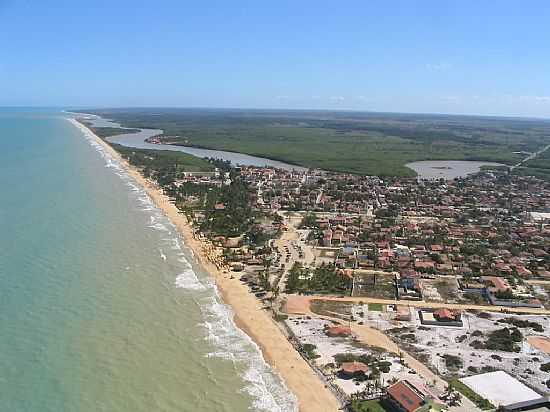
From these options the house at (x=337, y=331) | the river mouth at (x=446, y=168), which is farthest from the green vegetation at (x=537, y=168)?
the house at (x=337, y=331)

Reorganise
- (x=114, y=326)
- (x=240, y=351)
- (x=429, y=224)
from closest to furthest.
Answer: (x=240, y=351) < (x=114, y=326) < (x=429, y=224)

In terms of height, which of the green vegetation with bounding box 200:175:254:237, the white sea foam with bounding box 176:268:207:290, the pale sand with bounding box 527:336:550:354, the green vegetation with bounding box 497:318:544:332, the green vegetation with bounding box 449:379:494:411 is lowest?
the green vegetation with bounding box 449:379:494:411

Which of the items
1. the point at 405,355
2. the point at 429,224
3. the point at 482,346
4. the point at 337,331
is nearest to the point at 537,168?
the point at 429,224

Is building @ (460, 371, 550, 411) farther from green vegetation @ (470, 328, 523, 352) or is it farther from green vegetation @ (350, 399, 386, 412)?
green vegetation @ (350, 399, 386, 412)

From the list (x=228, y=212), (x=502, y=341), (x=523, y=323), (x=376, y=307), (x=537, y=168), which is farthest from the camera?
(x=537, y=168)

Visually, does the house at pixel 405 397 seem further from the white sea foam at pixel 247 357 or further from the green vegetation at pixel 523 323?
the green vegetation at pixel 523 323

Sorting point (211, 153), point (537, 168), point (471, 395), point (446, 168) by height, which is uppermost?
point (211, 153)

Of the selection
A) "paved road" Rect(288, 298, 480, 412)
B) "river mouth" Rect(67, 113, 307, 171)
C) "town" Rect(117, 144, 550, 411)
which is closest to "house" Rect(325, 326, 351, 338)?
"town" Rect(117, 144, 550, 411)

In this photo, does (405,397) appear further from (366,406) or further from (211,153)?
(211,153)
